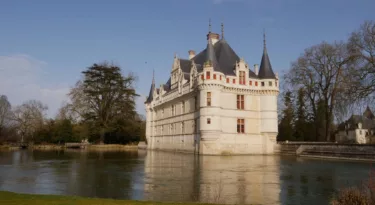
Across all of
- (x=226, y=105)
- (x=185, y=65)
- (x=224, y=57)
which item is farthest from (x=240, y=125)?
(x=185, y=65)

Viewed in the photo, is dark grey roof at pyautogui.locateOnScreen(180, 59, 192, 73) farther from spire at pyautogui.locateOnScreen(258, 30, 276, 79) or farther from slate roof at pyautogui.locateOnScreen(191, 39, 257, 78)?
spire at pyautogui.locateOnScreen(258, 30, 276, 79)

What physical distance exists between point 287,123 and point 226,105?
16.9 meters

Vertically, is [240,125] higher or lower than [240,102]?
lower

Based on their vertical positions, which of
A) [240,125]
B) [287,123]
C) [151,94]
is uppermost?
[151,94]

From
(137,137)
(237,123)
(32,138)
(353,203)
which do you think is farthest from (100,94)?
(353,203)

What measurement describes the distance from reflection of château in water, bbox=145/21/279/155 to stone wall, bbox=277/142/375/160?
6.41 ft

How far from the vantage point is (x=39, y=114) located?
6119 centimetres

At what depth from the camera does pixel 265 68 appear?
3372 cm

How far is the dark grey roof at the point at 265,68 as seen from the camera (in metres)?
33.4

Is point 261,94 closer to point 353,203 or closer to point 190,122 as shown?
point 190,122

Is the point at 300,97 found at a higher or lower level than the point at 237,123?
higher

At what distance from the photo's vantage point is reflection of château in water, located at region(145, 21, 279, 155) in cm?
3009

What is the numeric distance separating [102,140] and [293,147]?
3039 centimetres

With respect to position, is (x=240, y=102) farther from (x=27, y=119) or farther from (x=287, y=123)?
(x=27, y=119)
